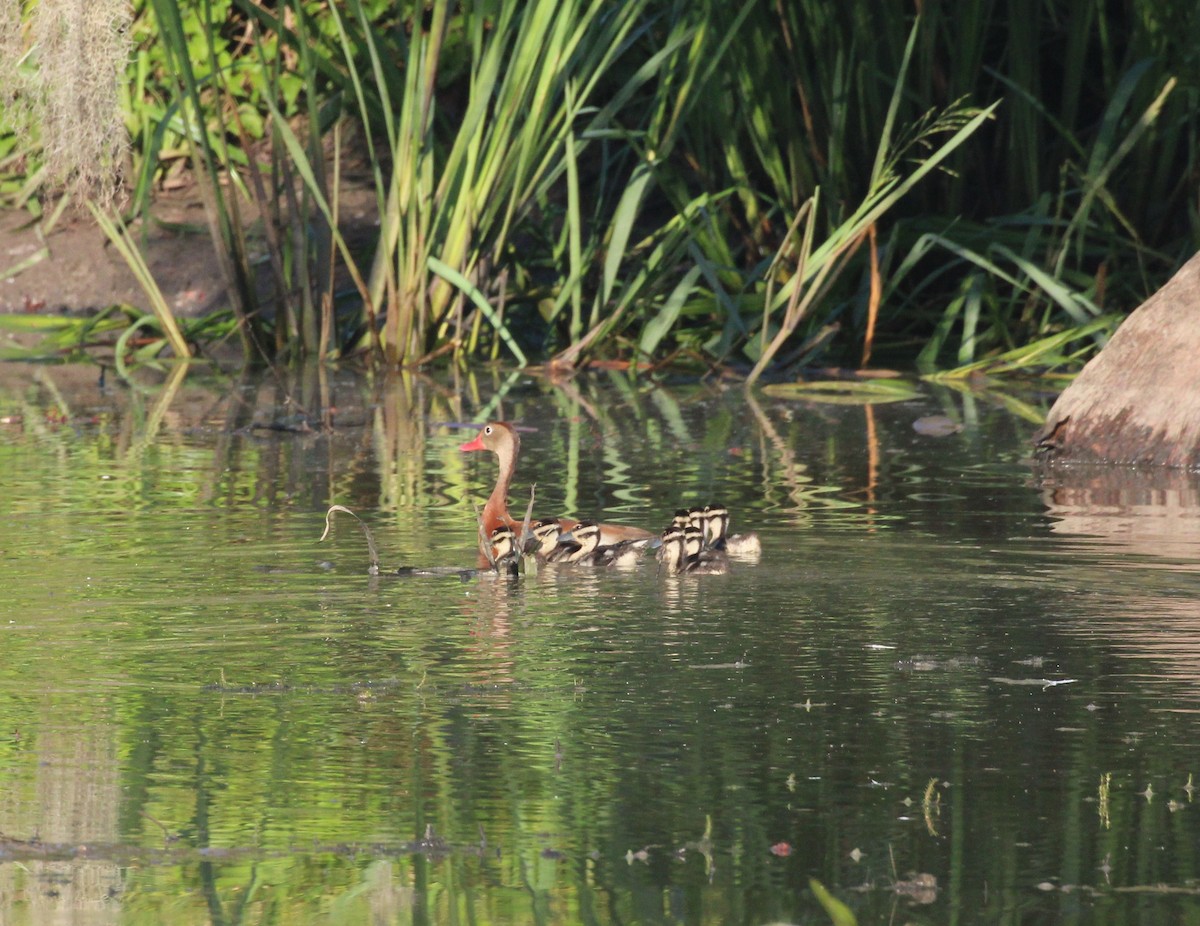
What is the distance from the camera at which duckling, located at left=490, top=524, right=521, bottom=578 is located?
639cm

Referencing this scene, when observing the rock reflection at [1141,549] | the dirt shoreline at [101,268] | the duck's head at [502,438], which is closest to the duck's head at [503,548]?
the duck's head at [502,438]

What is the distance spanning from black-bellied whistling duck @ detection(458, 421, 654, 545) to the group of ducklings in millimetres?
38

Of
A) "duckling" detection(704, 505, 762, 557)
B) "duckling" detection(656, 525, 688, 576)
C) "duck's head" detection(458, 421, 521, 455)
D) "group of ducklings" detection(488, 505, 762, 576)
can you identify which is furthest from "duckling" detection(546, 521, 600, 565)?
"duck's head" detection(458, 421, 521, 455)

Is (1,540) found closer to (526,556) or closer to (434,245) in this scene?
(526,556)

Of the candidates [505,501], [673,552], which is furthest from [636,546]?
[505,501]

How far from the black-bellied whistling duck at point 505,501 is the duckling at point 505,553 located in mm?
310

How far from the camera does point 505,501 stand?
734 cm

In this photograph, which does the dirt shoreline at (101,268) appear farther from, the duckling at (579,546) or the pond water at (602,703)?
the duckling at (579,546)

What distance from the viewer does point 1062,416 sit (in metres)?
9.13

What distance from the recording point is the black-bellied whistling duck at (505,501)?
6727mm

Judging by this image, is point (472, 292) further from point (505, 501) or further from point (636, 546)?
point (636, 546)

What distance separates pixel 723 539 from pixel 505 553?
2.11 feet

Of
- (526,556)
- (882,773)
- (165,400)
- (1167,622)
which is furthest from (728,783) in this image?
(165,400)

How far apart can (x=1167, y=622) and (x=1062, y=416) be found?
3.60 meters
